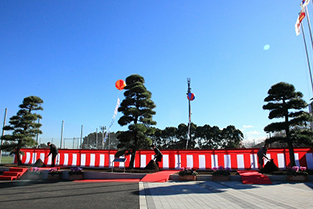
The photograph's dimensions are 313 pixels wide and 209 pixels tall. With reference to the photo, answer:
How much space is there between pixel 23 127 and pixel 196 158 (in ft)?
46.6

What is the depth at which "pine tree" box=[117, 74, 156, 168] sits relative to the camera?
47.6 ft

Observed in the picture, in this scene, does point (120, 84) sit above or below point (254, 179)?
above

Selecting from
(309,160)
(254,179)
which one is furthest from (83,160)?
(309,160)

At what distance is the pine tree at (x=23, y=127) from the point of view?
57.8 feet

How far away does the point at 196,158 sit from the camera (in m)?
15.1

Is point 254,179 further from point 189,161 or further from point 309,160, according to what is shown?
point 309,160

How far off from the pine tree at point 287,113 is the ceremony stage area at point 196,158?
1644 millimetres

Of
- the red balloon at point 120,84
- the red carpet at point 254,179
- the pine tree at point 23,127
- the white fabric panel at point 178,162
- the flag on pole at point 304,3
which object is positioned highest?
the flag on pole at point 304,3

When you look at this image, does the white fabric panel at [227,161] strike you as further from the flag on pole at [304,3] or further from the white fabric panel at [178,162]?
the flag on pole at [304,3]

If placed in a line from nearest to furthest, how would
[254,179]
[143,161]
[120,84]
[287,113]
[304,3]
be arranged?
[254,179], [287,113], [143,161], [120,84], [304,3]

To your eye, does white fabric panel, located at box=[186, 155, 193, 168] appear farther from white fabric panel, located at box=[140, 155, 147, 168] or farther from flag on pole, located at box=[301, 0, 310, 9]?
flag on pole, located at box=[301, 0, 310, 9]

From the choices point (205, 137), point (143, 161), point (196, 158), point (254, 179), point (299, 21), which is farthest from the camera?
point (205, 137)

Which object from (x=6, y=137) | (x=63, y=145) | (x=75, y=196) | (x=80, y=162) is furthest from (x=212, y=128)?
(x=75, y=196)

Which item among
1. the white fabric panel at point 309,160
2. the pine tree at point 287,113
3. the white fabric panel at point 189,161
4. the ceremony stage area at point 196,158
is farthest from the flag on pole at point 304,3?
the white fabric panel at point 189,161
